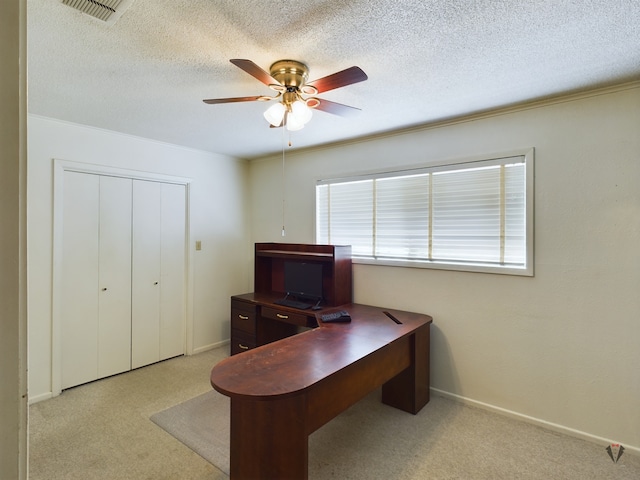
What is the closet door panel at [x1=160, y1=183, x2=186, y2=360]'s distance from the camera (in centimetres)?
380

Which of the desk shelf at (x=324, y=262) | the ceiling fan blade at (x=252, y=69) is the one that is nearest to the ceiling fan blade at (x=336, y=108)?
the ceiling fan blade at (x=252, y=69)

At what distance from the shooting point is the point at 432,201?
121 inches

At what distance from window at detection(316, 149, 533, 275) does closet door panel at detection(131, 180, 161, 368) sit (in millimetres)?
1921

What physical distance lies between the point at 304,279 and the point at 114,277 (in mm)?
1913

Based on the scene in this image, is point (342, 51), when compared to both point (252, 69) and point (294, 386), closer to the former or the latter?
point (252, 69)

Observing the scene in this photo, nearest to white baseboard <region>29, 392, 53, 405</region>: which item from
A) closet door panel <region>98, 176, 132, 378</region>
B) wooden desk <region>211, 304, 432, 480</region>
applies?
closet door panel <region>98, 176, 132, 378</region>

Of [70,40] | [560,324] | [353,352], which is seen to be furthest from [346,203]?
[70,40]

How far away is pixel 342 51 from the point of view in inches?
73.5

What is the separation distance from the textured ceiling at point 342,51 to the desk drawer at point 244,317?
1930mm

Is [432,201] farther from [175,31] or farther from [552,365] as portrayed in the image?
[175,31]

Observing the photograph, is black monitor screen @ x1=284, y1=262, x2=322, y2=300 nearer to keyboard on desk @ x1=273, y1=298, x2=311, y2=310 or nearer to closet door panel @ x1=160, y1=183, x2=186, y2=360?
keyboard on desk @ x1=273, y1=298, x2=311, y2=310

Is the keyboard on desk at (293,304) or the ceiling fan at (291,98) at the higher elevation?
the ceiling fan at (291,98)

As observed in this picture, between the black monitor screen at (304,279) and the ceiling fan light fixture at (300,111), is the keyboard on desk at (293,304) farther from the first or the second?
the ceiling fan light fixture at (300,111)

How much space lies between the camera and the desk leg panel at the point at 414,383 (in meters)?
2.74
